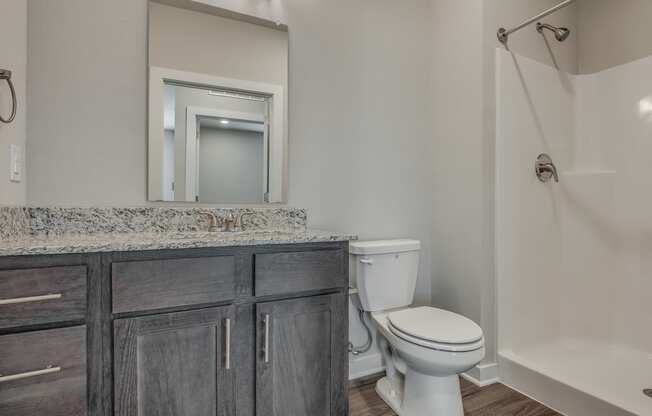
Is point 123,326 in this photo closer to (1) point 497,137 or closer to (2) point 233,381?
(2) point 233,381

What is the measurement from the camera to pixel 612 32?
2309 millimetres

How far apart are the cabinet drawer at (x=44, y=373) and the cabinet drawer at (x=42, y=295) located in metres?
0.04

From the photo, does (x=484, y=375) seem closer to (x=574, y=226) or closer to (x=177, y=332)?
(x=574, y=226)

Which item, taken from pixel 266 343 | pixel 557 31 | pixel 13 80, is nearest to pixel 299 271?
pixel 266 343

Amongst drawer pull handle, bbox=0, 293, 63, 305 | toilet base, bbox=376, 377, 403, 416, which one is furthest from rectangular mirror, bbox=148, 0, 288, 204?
toilet base, bbox=376, 377, 403, 416

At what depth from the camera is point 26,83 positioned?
53.2 inches

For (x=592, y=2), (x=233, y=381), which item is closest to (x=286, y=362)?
(x=233, y=381)

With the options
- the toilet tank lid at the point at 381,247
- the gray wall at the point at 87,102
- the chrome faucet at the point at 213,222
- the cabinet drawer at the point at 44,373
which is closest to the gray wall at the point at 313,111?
the gray wall at the point at 87,102

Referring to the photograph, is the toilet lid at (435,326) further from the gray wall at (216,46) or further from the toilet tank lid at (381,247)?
the gray wall at (216,46)

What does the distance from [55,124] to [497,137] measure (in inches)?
83.9

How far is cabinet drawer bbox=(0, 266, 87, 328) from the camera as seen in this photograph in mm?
924

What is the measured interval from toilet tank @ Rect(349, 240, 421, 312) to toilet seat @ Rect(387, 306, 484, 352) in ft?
0.36

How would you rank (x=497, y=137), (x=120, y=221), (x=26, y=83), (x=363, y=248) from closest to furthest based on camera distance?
(x=26, y=83) → (x=120, y=221) → (x=363, y=248) → (x=497, y=137)

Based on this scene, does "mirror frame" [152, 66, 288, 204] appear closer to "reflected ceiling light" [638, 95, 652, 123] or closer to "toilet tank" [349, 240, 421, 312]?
"toilet tank" [349, 240, 421, 312]
